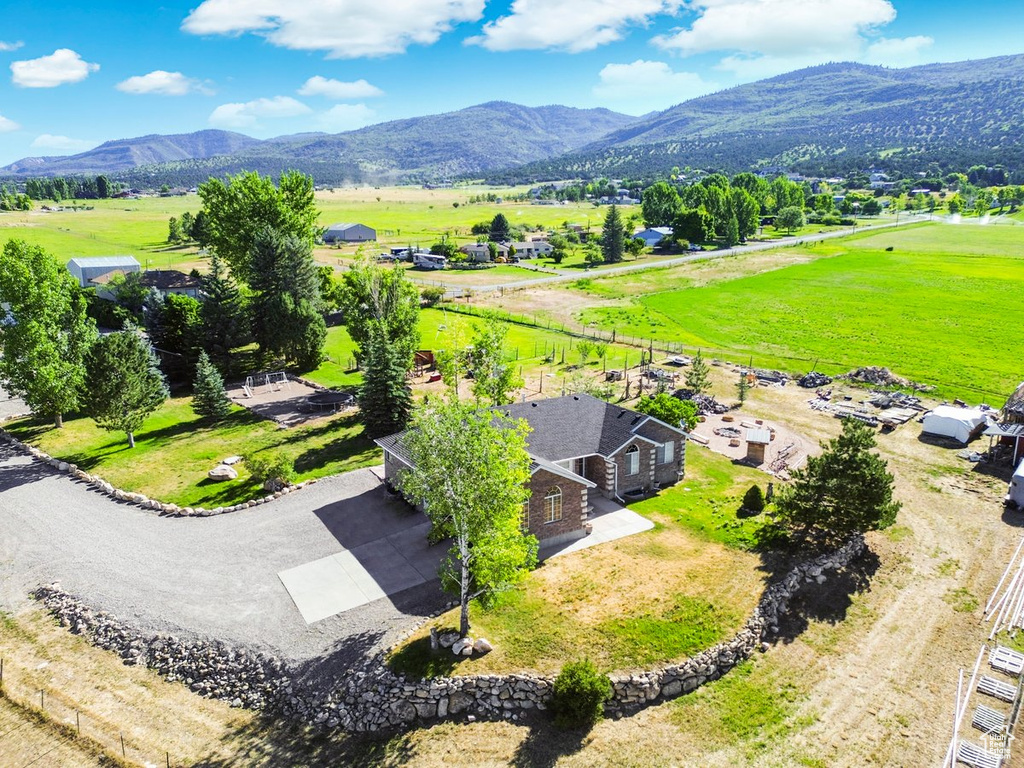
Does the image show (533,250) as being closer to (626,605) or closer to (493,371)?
(493,371)

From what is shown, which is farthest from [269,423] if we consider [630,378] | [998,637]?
[998,637]

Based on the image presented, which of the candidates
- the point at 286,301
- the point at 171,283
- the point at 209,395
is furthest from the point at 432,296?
the point at 209,395

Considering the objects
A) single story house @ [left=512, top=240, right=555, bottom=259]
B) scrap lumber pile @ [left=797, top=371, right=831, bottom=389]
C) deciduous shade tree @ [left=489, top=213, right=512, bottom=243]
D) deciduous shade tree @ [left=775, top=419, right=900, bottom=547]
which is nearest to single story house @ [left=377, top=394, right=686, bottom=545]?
deciduous shade tree @ [left=775, top=419, right=900, bottom=547]

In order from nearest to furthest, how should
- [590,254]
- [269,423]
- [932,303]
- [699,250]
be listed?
[269,423], [932,303], [590,254], [699,250]

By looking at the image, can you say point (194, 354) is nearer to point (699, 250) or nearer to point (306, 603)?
point (306, 603)

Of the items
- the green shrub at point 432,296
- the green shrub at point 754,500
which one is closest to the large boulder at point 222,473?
the green shrub at point 754,500
